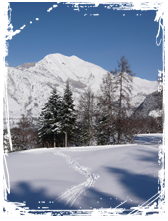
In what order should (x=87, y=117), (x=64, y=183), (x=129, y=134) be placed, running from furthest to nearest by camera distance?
(x=87, y=117) → (x=129, y=134) → (x=64, y=183)

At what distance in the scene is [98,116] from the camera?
2255cm

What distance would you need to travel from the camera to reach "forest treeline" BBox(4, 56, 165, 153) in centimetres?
1797

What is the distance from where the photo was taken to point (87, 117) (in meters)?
23.4

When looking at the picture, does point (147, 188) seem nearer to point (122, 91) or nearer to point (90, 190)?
point (90, 190)

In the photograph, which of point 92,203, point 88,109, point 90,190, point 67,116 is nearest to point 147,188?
point 90,190

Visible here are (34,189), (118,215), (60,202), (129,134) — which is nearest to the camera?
(118,215)

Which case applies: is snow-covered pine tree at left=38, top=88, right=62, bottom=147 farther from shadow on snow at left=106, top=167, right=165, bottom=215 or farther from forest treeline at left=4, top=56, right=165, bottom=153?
shadow on snow at left=106, top=167, right=165, bottom=215

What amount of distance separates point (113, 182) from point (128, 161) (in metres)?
2.67

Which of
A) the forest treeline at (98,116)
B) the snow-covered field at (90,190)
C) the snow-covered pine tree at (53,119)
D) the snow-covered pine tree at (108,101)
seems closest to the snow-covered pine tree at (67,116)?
the forest treeline at (98,116)

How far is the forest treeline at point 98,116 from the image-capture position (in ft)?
59.0

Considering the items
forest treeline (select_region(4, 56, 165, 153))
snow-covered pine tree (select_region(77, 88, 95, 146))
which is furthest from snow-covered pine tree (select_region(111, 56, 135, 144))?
snow-covered pine tree (select_region(77, 88, 95, 146))

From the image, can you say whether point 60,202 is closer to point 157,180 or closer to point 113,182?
point 113,182

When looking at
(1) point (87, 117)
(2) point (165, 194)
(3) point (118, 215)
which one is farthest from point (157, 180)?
(1) point (87, 117)

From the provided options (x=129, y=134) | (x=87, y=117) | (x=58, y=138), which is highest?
(x=87, y=117)
